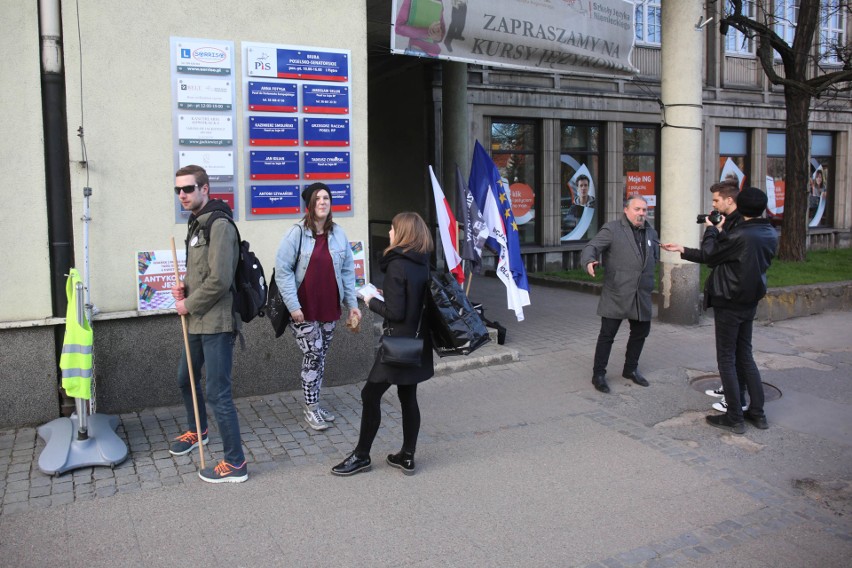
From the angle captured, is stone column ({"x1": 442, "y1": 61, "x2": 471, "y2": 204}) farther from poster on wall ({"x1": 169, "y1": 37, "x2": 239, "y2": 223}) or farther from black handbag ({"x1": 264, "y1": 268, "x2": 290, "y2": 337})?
black handbag ({"x1": 264, "y1": 268, "x2": 290, "y2": 337})

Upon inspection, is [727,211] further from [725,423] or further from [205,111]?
[205,111]

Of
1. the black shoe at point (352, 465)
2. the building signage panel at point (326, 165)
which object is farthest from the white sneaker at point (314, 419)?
the building signage panel at point (326, 165)

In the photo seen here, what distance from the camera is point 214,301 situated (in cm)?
483

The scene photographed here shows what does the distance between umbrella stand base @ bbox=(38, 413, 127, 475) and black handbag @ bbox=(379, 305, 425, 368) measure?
1.99m

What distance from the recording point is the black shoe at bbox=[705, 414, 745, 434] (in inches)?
235

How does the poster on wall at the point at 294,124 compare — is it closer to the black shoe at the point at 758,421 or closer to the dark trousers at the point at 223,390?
the dark trousers at the point at 223,390

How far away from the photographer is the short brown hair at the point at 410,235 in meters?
4.83

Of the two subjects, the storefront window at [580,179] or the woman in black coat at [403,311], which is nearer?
the woman in black coat at [403,311]

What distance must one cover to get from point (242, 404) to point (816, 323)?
26.0ft

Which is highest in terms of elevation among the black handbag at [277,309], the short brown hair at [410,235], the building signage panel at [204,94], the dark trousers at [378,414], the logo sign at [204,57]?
the logo sign at [204,57]

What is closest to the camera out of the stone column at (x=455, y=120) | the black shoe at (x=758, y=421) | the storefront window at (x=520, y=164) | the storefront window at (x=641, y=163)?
the black shoe at (x=758, y=421)

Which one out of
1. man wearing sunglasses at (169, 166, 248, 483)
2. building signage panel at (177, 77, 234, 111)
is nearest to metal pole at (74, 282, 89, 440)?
man wearing sunglasses at (169, 166, 248, 483)

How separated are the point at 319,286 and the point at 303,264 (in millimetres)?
205

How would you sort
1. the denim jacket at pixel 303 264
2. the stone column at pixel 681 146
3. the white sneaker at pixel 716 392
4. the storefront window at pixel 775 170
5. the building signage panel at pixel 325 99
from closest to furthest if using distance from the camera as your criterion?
the denim jacket at pixel 303 264 < the building signage panel at pixel 325 99 < the white sneaker at pixel 716 392 < the stone column at pixel 681 146 < the storefront window at pixel 775 170
